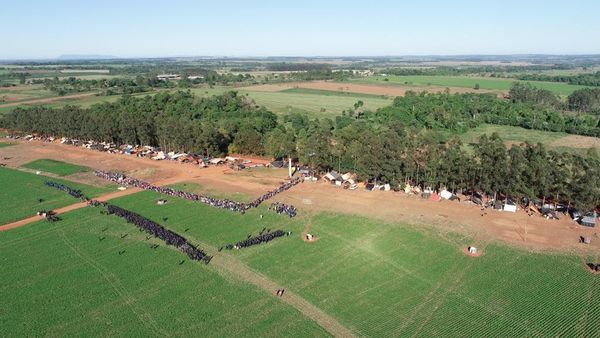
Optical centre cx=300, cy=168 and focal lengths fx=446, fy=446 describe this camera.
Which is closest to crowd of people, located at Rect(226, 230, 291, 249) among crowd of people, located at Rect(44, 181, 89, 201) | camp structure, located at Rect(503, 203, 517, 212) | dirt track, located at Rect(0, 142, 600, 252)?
dirt track, located at Rect(0, 142, 600, 252)

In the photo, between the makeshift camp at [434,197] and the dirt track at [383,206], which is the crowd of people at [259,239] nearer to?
the dirt track at [383,206]

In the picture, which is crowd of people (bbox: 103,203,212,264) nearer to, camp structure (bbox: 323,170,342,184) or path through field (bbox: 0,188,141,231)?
path through field (bbox: 0,188,141,231)

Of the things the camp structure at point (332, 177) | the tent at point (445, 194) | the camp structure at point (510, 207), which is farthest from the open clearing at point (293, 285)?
the camp structure at point (332, 177)

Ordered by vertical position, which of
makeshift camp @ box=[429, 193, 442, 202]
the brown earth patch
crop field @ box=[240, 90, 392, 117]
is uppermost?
crop field @ box=[240, 90, 392, 117]

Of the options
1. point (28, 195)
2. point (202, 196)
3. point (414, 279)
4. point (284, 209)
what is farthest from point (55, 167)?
point (414, 279)

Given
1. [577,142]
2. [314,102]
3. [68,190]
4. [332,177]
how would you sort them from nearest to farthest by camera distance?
[68,190] → [332,177] → [577,142] → [314,102]

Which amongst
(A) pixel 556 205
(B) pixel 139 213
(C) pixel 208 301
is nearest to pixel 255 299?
(C) pixel 208 301

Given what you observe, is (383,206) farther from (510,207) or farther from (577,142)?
(577,142)
